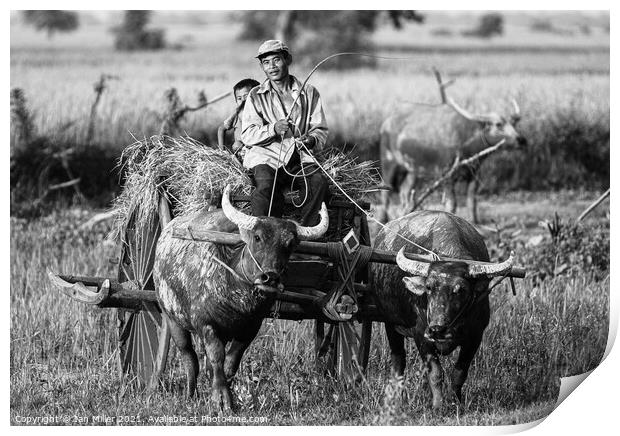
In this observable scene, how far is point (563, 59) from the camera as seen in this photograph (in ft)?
50.7

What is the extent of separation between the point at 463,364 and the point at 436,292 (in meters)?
0.79

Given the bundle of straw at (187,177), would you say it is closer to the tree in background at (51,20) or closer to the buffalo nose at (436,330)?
the buffalo nose at (436,330)

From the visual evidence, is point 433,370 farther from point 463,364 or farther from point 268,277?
point 268,277

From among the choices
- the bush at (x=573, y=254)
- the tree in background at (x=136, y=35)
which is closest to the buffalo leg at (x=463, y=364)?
the bush at (x=573, y=254)

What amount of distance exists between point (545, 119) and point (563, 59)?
140cm

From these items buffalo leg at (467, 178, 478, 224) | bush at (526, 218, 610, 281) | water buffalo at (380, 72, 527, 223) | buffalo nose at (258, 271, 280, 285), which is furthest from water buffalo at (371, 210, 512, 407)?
water buffalo at (380, 72, 527, 223)

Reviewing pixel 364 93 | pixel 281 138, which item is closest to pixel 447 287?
pixel 281 138

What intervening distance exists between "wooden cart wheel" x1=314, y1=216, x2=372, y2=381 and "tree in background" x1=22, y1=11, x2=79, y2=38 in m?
5.32

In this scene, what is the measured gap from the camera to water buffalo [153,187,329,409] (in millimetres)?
8172

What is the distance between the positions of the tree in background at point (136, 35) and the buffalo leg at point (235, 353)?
7.06m

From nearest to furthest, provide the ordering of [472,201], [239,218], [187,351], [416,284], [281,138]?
[239,218] → [416,284] → [281,138] → [187,351] → [472,201]

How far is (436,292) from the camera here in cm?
836

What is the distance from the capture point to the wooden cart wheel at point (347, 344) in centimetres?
983

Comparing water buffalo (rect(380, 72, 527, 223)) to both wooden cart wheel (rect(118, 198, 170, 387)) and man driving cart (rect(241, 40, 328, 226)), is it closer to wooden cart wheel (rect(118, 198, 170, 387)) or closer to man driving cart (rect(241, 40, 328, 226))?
wooden cart wheel (rect(118, 198, 170, 387))
